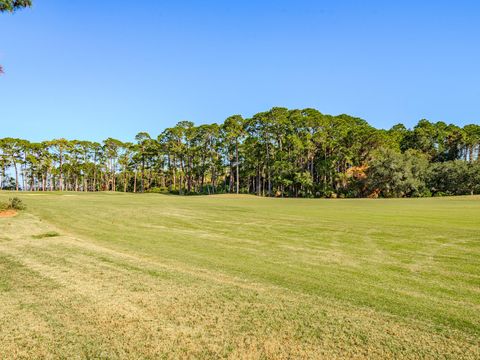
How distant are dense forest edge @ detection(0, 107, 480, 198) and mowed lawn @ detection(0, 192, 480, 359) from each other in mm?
48840

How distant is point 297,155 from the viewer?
65.2 m

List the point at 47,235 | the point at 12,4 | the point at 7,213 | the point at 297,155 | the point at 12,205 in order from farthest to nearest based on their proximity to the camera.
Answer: the point at 297,155, the point at 12,205, the point at 7,213, the point at 47,235, the point at 12,4

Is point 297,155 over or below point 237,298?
over

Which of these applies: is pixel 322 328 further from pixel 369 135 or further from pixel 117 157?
pixel 117 157

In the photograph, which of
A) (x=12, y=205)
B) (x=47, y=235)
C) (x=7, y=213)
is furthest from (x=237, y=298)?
(x=12, y=205)

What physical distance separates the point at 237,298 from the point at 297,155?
61733 mm

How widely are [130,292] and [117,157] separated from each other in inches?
3312

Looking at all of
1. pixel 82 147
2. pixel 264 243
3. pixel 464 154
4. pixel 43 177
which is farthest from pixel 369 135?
pixel 43 177

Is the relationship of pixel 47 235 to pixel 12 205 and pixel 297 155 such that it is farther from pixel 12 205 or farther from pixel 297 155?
pixel 297 155

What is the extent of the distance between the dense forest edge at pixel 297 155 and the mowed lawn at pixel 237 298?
160 feet

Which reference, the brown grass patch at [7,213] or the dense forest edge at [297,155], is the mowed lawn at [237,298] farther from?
the dense forest edge at [297,155]

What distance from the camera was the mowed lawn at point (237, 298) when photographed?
12.0ft

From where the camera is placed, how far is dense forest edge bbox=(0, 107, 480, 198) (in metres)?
53.8

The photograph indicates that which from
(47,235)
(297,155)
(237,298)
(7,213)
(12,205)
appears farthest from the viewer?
(297,155)
